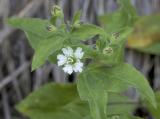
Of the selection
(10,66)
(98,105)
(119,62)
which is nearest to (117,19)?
(119,62)

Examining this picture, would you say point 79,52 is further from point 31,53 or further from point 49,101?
point 31,53

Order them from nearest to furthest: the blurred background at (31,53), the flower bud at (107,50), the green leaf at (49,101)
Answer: the flower bud at (107,50) < the green leaf at (49,101) < the blurred background at (31,53)

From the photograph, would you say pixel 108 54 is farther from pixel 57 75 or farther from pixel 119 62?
pixel 57 75

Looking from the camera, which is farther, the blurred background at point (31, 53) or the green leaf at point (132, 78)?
the blurred background at point (31, 53)

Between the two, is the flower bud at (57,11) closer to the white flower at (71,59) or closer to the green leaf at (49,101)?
the white flower at (71,59)

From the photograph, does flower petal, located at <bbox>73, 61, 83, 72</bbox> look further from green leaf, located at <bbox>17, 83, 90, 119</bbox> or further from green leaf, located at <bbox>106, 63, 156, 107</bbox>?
green leaf, located at <bbox>17, 83, 90, 119</bbox>

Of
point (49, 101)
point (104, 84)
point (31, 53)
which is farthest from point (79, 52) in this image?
point (31, 53)

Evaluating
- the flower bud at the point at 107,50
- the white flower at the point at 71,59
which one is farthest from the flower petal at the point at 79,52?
the flower bud at the point at 107,50
